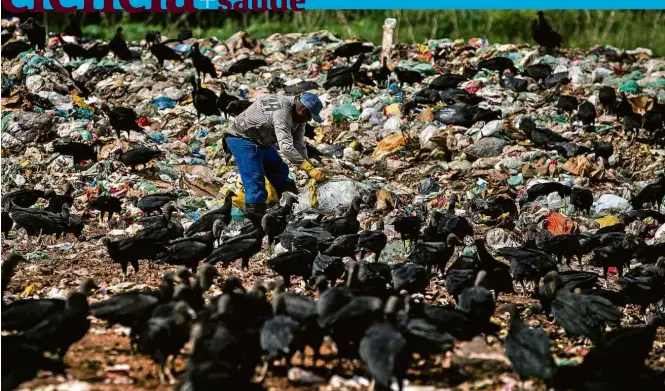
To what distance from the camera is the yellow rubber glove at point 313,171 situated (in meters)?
10.2

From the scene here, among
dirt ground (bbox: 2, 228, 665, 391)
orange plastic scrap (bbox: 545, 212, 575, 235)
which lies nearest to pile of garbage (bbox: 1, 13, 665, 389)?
orange plastic scrap (bbox: 545, 212, 575, 235)

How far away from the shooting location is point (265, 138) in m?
10.3

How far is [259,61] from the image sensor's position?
16.6 m

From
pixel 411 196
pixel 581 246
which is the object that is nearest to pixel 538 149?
pixel 411 196

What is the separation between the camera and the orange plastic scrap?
10730mm

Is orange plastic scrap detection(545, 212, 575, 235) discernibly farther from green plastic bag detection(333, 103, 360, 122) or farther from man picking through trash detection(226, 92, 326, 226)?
green plastic bag detection(333, 103, 360, 122)

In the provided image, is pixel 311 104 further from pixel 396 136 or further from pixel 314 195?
pixel 396 136

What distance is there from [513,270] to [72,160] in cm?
650

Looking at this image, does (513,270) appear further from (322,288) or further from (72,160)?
(72,160)

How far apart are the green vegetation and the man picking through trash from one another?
32.4 feet

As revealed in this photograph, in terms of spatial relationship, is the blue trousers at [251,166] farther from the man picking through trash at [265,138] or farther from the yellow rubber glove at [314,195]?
the yellow rubber glove at [314,195]

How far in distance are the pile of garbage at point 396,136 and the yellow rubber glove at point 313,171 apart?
1.01ft

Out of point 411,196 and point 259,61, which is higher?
point 259,61

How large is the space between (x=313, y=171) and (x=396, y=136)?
11.4ft
